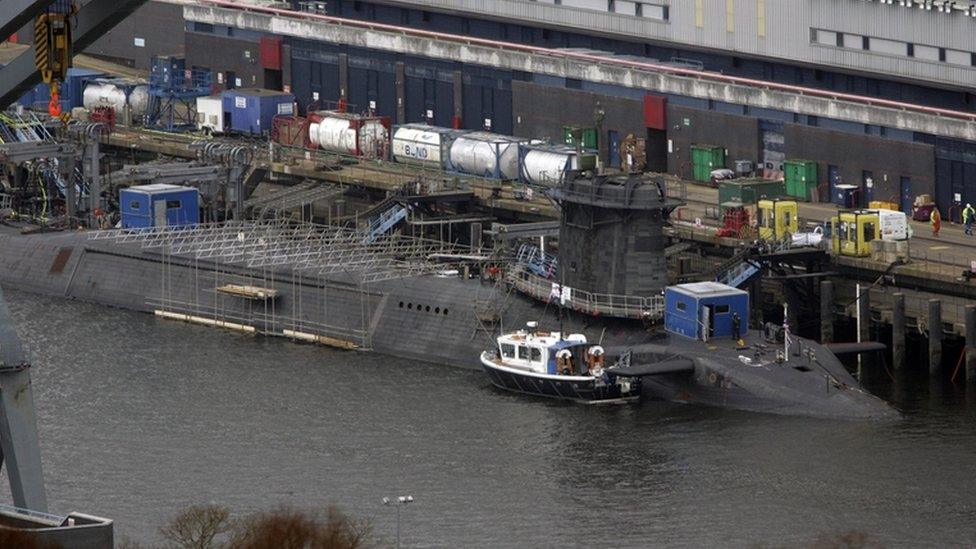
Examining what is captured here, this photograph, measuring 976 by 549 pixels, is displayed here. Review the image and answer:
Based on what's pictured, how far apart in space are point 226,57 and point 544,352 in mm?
55299

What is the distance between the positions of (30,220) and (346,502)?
48.0 m

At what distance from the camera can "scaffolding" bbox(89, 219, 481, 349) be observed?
351 feet

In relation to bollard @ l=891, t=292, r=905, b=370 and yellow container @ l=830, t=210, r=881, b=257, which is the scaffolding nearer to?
yellow container @ l=830, t=210, r=881, b=257

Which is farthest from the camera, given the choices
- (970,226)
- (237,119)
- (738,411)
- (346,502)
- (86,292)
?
(237,119)

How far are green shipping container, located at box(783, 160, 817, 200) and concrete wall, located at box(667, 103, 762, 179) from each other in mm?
3788

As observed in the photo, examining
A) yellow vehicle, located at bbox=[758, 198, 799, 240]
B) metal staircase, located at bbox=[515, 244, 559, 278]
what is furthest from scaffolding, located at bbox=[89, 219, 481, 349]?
yellow vehicle, located at bbox=[758, 198, 799, 240]

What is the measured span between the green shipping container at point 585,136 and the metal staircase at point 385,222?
1277cm

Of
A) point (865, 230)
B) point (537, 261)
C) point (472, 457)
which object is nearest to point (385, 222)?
point (537, 261)

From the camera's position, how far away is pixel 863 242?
104 metres

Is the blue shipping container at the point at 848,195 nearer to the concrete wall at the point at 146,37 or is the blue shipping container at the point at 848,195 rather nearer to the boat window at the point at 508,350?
the boat window at the point at 508,350

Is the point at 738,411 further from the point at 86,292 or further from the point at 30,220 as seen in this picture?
the point at 30,220

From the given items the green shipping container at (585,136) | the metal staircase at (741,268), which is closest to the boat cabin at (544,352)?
the metal staircase at (741,268)

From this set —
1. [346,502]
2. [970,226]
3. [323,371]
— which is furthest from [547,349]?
[970,226]

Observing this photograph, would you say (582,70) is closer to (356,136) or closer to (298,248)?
(356,136)
